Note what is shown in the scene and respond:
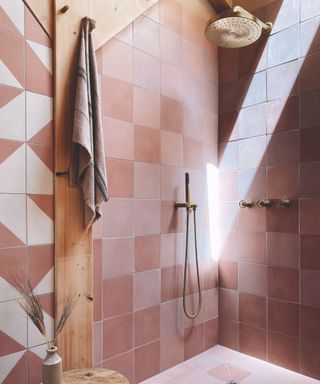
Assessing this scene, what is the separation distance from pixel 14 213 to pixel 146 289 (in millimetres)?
983

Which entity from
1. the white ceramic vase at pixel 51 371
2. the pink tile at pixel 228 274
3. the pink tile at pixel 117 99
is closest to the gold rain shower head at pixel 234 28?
the pink tile at pixel 117 99

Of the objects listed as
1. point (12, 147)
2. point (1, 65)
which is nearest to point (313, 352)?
point (12, 147)

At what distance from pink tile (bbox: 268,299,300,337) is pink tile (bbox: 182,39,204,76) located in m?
1.75

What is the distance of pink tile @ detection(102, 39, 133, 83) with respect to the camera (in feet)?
6.24

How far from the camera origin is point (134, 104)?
80.4 inches

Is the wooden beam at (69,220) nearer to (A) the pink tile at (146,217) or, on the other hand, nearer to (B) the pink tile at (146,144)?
(A) the pink tile at (146,217)

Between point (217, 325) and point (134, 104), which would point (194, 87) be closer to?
point (134, 104)

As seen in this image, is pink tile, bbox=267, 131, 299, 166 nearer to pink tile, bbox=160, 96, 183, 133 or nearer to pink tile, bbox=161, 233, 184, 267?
pink tile, bbox=160, 96, 183, 133

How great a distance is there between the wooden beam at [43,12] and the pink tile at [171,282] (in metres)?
1.54

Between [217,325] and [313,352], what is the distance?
71 cm

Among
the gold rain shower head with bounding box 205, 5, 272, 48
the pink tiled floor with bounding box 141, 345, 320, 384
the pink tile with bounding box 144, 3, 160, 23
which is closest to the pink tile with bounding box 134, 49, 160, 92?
the pink tile with bounding box 144, 3, 160, 23

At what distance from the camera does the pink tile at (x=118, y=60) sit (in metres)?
1.90

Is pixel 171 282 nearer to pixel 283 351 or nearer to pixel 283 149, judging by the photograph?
pixel 283 351

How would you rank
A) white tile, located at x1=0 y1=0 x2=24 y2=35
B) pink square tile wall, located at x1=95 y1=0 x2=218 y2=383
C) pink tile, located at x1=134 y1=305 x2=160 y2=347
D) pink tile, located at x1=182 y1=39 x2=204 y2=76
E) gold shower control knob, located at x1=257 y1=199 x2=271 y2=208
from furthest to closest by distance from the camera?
pink tile, located at x1=182 y1=39 x2=204 y2=76, gold shower control knob, located at x1=257 y1=199 x2=271 y2=208, pink tile, located at x1=134 y1=305 x2=160 y2=347, pink square tile wall, located at x1=95 y1=0 x2=218 y2=383, white tile, located at x1=0 y1=0 x2=24 y2=35
